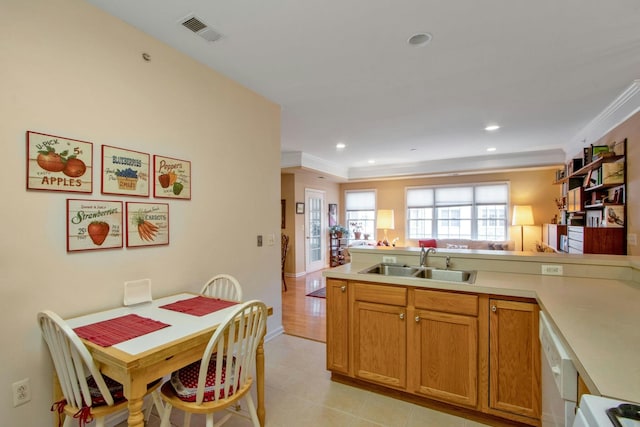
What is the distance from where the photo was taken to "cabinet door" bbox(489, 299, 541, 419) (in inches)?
70.0

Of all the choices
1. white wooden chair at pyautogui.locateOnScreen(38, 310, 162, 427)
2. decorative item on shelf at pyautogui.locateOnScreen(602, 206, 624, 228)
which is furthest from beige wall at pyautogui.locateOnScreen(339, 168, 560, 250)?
white wooden chair at pyautogui.locateOnScreen(38, 310, 162, 427)

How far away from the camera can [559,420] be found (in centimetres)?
119

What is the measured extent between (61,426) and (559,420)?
2.36m

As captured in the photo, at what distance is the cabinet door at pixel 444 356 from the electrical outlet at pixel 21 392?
7.31 feet

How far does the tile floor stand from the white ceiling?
8.61 feet

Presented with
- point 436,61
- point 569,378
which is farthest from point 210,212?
point 569,378

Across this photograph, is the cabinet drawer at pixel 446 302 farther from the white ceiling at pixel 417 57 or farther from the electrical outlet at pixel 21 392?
the electrical outlet at pixel 21 392

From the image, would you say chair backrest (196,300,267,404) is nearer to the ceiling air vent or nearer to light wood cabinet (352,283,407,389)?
light wood cabinet (352,283,407,389)

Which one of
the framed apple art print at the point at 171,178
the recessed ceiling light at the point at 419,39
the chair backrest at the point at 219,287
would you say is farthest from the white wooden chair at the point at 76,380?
the recessed ceiling light at the point at 419,39

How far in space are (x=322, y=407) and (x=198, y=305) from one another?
1.13 metres

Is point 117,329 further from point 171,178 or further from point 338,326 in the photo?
point 338,326

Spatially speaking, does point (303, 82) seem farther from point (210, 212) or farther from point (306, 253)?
point (306, 253)

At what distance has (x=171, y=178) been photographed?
2.29 metres

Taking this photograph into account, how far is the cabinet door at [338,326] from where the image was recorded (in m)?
2.36
